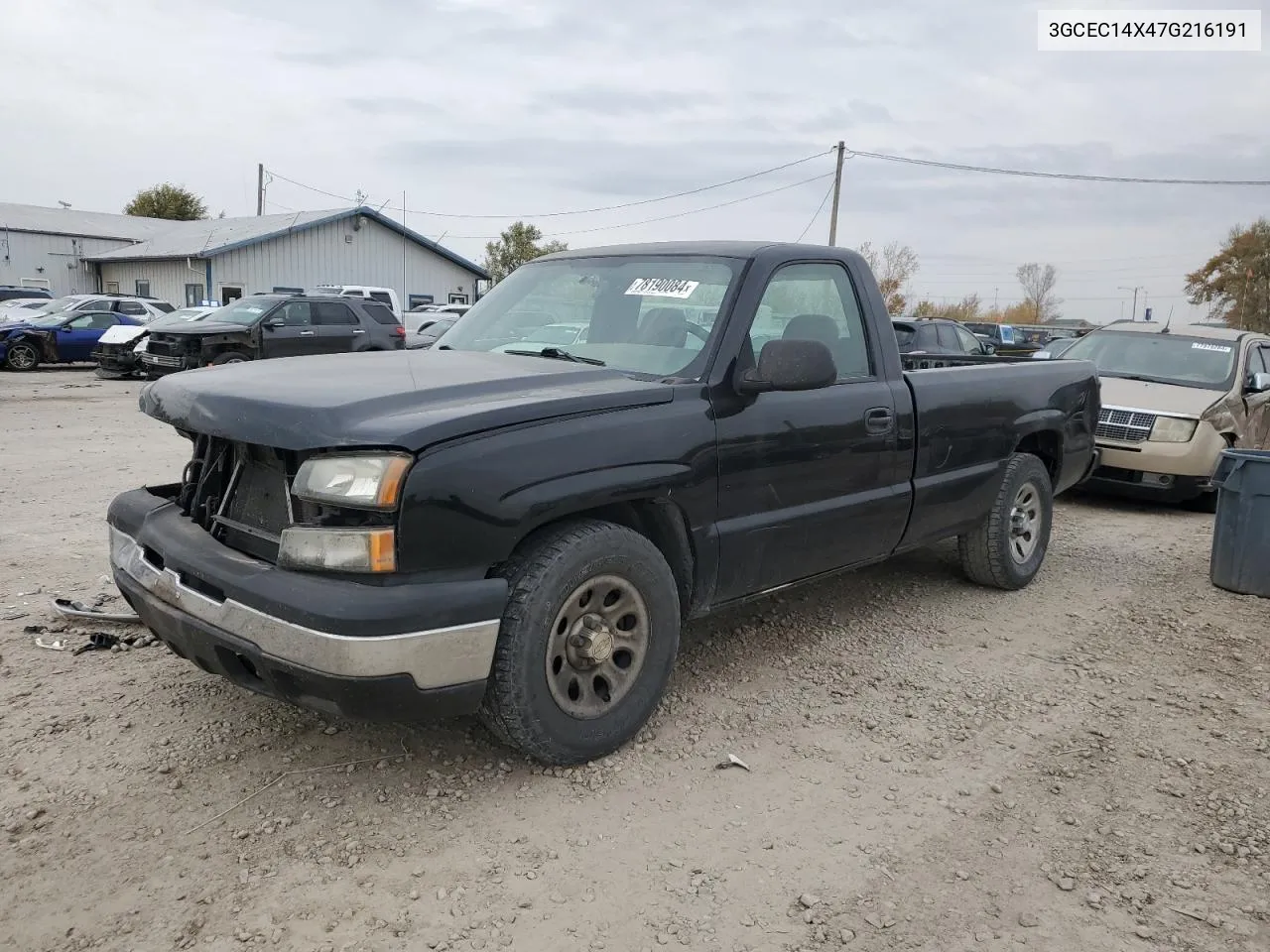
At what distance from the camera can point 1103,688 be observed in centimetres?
427

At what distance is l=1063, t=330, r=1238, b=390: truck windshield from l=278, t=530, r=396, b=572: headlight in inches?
302

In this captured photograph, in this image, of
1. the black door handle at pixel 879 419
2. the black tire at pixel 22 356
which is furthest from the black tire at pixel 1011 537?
the black tire at pixel 22 356

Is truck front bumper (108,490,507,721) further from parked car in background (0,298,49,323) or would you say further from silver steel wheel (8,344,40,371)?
parked car in background (0,298,49,323)

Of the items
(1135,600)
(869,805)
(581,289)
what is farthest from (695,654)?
(1135,600)

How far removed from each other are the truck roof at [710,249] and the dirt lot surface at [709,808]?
72.2 inches

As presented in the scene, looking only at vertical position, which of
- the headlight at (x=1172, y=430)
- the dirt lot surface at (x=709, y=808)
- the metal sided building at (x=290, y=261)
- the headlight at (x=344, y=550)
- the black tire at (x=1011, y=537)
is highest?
the metal sided building at (x=290, y=261)

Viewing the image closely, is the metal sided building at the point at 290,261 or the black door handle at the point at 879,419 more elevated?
the metal sided building at the point at 290,261

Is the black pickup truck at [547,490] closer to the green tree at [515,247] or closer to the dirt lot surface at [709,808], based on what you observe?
the dirt lot surface at [709,808]

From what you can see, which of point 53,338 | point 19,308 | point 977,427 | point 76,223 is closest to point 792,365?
point 977,427

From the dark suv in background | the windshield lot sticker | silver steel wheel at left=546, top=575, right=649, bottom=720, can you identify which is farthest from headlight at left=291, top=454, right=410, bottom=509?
the dark suv in background

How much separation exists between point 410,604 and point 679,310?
1796 millimetres

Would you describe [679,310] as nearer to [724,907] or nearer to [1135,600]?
[724,907]

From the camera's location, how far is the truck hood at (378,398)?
9.29 ft

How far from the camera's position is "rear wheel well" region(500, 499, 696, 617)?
3463 mm
